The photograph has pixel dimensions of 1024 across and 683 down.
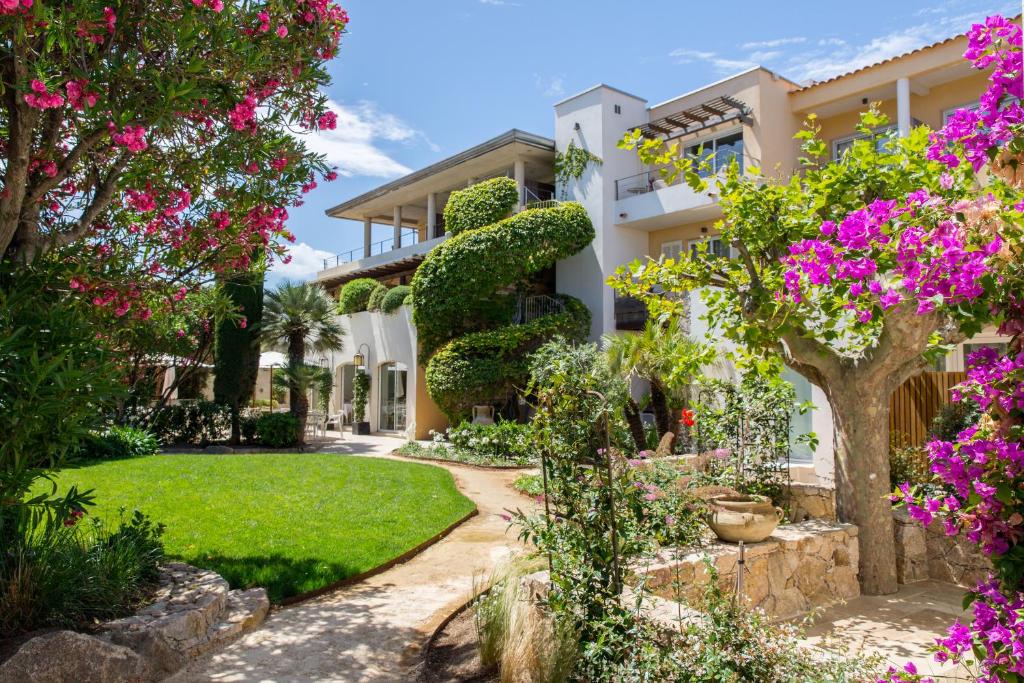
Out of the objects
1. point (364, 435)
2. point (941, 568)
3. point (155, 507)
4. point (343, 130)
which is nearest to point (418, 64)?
point (343, 130)

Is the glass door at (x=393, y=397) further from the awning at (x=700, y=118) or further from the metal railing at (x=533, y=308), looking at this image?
the awning at (x=700, y=118)

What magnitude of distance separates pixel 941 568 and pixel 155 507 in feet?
34.5

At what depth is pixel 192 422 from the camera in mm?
20125

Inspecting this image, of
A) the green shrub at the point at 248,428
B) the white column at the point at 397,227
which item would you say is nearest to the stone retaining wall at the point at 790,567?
the green shrub at the point at 248,428

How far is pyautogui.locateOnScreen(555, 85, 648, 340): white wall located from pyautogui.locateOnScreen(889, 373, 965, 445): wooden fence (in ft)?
33.4

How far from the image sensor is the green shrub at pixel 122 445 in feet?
49.9

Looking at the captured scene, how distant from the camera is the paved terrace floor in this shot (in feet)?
16.2

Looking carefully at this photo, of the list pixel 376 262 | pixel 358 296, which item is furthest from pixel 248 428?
pixel 376 262

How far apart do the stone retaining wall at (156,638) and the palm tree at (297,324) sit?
47.3ft

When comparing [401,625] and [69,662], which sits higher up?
[69,662]

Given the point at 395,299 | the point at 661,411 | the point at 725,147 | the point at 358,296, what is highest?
the point at 725,147

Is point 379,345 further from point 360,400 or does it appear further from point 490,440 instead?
point 490,440

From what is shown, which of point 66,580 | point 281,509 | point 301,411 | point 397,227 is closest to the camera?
point 66,580

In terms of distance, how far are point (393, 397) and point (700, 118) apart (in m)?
14.3
